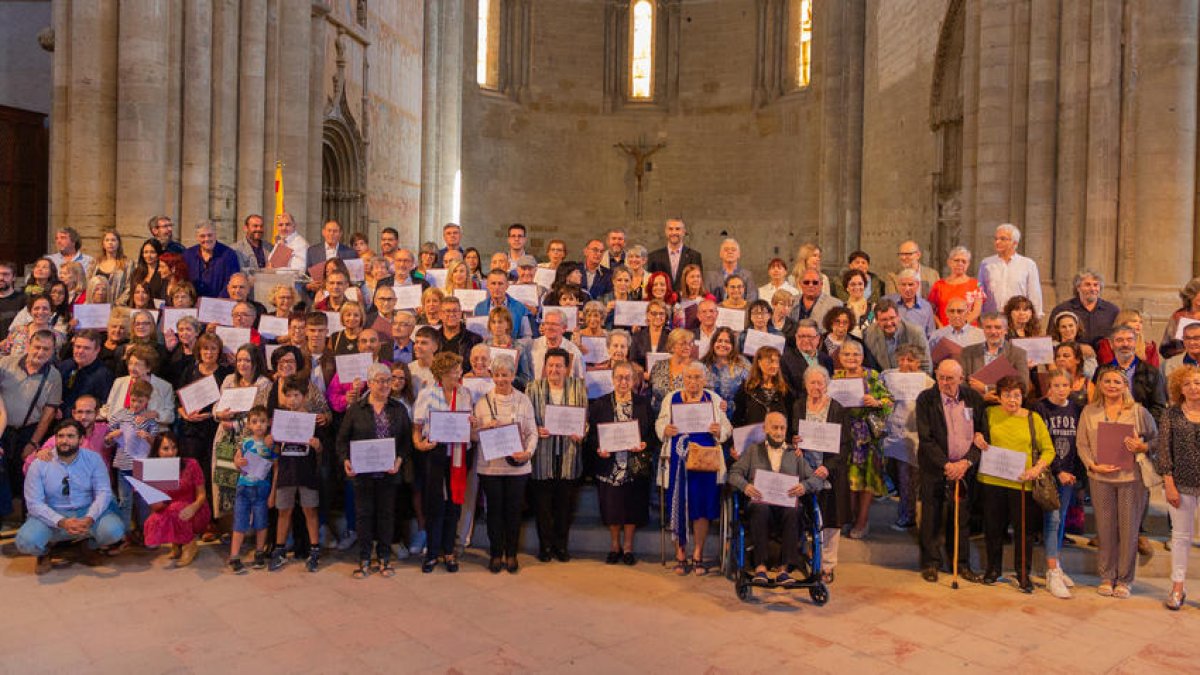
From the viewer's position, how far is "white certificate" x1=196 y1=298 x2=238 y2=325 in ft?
30.8

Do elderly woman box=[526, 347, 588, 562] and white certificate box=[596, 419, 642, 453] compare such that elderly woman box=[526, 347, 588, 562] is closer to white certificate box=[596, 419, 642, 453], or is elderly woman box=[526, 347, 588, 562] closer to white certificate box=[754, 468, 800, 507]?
white certificate box=[596, 419, 642, 453]

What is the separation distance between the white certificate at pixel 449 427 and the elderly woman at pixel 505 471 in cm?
16

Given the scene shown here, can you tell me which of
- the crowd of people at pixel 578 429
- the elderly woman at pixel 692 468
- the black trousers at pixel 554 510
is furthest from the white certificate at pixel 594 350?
the black trousers at pixel 554 510

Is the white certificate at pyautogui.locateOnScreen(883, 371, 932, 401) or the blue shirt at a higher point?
the white certificate at pyautogui.locateOnScreen(883, 371, 932, 401)

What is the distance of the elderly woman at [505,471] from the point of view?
27.0 feet

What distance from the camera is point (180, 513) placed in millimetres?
8203

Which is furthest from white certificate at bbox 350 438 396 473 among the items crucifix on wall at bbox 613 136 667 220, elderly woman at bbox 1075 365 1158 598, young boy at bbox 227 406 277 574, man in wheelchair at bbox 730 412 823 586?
crucifix on wall at bbox 613 136 667 220

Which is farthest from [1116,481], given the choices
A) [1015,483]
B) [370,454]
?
[370,454]

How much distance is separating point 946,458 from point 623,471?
2442mm

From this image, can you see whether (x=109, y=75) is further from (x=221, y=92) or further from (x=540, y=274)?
(x=540, y=274)

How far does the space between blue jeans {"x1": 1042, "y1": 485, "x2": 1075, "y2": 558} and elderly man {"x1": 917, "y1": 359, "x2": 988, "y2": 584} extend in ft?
1.82

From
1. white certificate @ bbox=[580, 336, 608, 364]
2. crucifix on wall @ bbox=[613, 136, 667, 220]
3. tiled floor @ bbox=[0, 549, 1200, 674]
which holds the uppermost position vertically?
crucifix on wall @ bbox=[613, 136, 667, 220]

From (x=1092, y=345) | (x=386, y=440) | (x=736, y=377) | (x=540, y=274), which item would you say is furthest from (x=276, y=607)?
(x=1092, y=345)

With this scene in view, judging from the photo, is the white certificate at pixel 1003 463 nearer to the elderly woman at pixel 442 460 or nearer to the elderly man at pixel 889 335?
the elderly man at pixel 889 335
